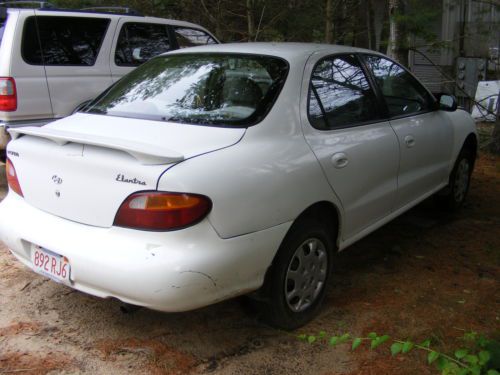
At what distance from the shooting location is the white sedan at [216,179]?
2.53 metres

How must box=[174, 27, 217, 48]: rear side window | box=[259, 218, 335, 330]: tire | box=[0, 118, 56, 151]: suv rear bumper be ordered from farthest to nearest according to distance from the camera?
box=[174, 27, 217, 48]: rear side window
box=[0, 118, 56, 151]: suv rear bumper
box=[259, 218, 335, 330]: tire

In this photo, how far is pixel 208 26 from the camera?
1162cm

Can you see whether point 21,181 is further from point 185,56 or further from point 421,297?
point 421,297

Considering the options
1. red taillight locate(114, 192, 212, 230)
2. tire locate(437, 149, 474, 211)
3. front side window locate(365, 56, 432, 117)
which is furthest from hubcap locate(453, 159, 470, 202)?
red taillight locate(114, 192, 212, 230)

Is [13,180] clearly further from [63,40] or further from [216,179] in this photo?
[63,40]

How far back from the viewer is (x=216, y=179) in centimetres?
258

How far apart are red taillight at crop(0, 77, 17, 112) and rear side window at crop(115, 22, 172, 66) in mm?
1442

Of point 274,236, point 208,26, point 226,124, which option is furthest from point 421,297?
point 208,26

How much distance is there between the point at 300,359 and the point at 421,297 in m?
1.15

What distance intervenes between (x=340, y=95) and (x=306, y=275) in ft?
4.09

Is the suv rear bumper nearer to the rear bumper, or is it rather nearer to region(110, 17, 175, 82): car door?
region(110, 17, 175, 82): car door

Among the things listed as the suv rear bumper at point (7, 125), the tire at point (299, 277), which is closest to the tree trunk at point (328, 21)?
the suv rear bumper at point (7, 125)

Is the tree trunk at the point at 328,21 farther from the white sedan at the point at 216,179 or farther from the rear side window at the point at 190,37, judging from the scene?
the white sedan at the point at 216,179

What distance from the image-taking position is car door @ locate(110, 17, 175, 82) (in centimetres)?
674
